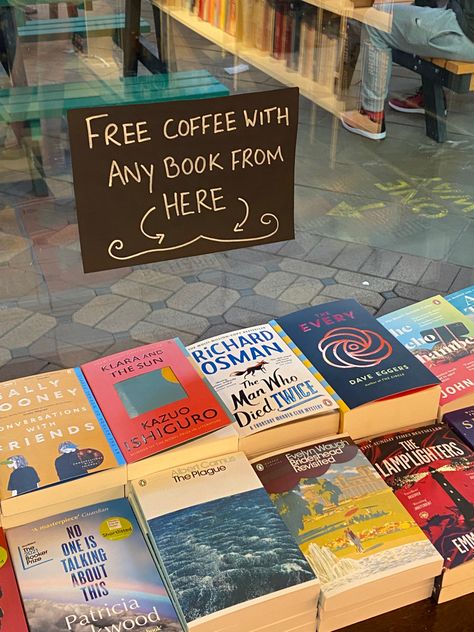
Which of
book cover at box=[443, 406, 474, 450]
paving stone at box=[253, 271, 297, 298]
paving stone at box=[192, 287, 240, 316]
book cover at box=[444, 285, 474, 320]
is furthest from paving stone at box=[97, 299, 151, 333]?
book cover at box=[443, 406, 474, 450]

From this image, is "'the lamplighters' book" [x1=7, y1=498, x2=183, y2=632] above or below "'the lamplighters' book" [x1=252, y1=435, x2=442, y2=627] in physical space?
below

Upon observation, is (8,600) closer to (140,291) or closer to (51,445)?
(51,445)

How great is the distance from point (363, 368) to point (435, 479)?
0.80 ft

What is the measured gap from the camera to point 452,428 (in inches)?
53.7

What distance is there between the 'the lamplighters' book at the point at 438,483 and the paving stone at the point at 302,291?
820 millimetres

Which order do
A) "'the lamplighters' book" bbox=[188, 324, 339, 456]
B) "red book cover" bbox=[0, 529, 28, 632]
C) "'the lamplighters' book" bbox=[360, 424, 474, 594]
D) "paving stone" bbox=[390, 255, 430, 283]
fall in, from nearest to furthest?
"red book cover" bbox=[0, 529, 28, 632]
"'the lamplighters' book" bbox=[360, 424, 474, 594]
"'the lamplighters' book" bbox=[188, 324, 339, 456]
"paving stone" bbox=[390, 255, 430, 283]

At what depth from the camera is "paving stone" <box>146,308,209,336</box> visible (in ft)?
6.37

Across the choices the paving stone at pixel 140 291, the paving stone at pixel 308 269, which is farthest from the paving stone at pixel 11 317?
the paving stone at pixel 308 269

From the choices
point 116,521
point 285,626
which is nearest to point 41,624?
point 116,521

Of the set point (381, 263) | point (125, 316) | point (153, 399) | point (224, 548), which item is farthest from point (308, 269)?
point (224, 548)

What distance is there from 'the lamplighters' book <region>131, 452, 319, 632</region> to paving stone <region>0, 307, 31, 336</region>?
956 mm

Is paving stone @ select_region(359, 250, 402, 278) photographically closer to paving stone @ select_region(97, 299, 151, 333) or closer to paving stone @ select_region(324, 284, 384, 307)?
paving stone @ select_region(324, 284, 384, 307)

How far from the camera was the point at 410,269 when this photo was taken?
2293 mm

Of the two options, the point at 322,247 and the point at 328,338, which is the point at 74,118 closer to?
the point at 328,338
